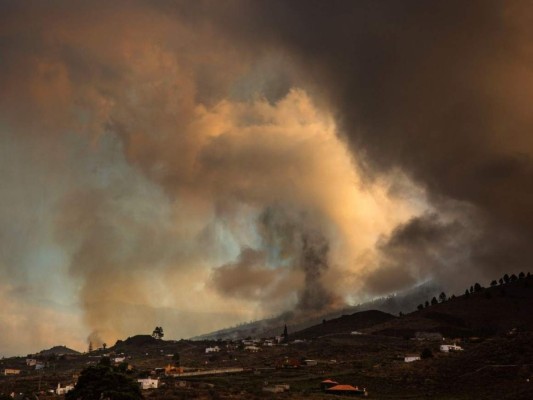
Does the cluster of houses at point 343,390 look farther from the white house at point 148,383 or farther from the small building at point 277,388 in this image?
the white house at point 148,383

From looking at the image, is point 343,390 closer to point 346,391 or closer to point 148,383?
point 346,391

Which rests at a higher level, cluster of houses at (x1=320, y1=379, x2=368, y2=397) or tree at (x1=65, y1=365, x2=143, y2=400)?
tree at (x1=65, y1=365, x2=143, y2=400)

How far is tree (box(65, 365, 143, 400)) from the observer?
7731 centimetres

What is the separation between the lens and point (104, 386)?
255 ft

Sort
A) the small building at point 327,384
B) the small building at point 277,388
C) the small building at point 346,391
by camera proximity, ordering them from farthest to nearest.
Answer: the small building at point 327,384, the small building at point 277,388, the small building at point 346,391

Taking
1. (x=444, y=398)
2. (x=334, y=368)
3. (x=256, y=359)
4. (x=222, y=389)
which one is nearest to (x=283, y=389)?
(x=222, y=389)

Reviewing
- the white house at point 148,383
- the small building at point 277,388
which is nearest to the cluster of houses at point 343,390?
the small building at point 277,388

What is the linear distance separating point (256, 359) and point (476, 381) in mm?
100191

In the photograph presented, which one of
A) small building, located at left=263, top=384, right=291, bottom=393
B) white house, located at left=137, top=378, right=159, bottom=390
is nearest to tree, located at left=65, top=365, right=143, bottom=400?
small building, located at left=263, top=384, right=291, bottom=393

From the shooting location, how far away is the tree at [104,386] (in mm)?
77312

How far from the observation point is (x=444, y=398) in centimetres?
9938

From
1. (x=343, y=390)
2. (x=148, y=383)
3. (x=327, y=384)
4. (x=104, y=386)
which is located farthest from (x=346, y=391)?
(x=104, y=386)

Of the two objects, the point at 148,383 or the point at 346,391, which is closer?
the point at 346,391

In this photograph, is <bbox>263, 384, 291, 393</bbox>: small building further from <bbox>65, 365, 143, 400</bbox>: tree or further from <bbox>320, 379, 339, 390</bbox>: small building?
<bbox>65, 365, 143, 400</bbox>: tree
